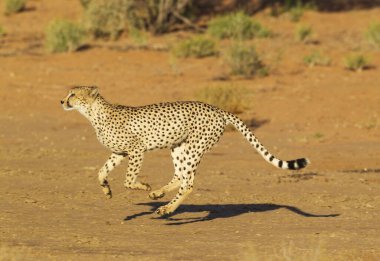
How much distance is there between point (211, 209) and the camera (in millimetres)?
12180

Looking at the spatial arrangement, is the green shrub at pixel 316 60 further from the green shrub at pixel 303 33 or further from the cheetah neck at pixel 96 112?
the cheetah neck at pixel 96 112

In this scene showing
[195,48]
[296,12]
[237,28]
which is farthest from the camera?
[296,12]

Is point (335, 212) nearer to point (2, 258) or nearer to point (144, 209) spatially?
point (144, 209)

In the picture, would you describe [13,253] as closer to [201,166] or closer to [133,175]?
[133,175]

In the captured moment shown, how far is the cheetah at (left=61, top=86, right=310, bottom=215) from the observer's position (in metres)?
10.8

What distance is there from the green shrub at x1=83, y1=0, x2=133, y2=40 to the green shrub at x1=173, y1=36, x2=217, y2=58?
3.69 m

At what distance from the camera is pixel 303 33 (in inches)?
1247

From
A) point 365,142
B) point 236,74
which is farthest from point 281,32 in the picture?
point 365,142

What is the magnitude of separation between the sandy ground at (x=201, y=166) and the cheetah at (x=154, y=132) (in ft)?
1.53

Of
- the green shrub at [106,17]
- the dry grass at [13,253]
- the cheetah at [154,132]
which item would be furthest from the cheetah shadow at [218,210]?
the green shrub at [106,17]

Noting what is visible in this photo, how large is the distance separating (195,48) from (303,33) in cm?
490

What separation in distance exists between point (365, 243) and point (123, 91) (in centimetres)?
1527

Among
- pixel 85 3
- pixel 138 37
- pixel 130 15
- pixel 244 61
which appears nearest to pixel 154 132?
pixel 244 61

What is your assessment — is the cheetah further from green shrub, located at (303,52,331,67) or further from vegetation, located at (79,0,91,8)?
vegetation, located at (79,0,91,8)
